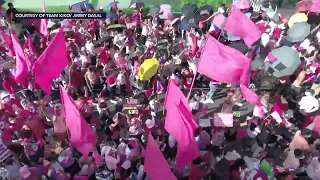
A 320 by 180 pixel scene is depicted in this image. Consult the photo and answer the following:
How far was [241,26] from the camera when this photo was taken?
34.9ft

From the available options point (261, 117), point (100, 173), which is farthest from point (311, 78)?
point (100, 173)

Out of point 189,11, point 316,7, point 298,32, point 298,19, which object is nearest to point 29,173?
point 298,32

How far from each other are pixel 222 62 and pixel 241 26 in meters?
3.08

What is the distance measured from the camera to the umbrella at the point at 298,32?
12.7m

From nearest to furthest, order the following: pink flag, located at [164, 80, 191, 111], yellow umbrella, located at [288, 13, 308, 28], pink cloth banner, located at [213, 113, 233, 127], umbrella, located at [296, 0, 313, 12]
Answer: pink flag, located at [164, 80, 191, 111] < pink cloth banner, located at [213, 113, 233, 127] < yellow umbrella, located at [288, 13, 308, 28] < umbrella, located at [296, 0, 313, 12]

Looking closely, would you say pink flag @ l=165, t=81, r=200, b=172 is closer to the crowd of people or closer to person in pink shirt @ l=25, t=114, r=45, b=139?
the crowd of people

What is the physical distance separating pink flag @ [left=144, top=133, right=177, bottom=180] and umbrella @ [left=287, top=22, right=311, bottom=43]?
27.3ft

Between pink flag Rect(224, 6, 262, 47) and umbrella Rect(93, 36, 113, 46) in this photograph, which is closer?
pink flag Rect(224, 6, 262, 47)

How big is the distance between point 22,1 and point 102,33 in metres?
6.93

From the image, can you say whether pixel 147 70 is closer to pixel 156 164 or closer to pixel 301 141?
pixel 301 141

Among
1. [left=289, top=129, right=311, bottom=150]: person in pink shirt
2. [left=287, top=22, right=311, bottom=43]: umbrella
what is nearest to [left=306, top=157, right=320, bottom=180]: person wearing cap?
[left=289, top=129, right=311, bottom=150]: person in pink shirt

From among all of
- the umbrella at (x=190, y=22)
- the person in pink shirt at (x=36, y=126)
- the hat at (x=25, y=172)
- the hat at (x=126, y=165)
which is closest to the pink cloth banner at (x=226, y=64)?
the hat at (x=126, y=165)

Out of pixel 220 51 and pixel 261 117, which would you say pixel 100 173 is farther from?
pixel 261 117

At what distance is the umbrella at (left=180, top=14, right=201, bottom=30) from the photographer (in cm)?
1462
